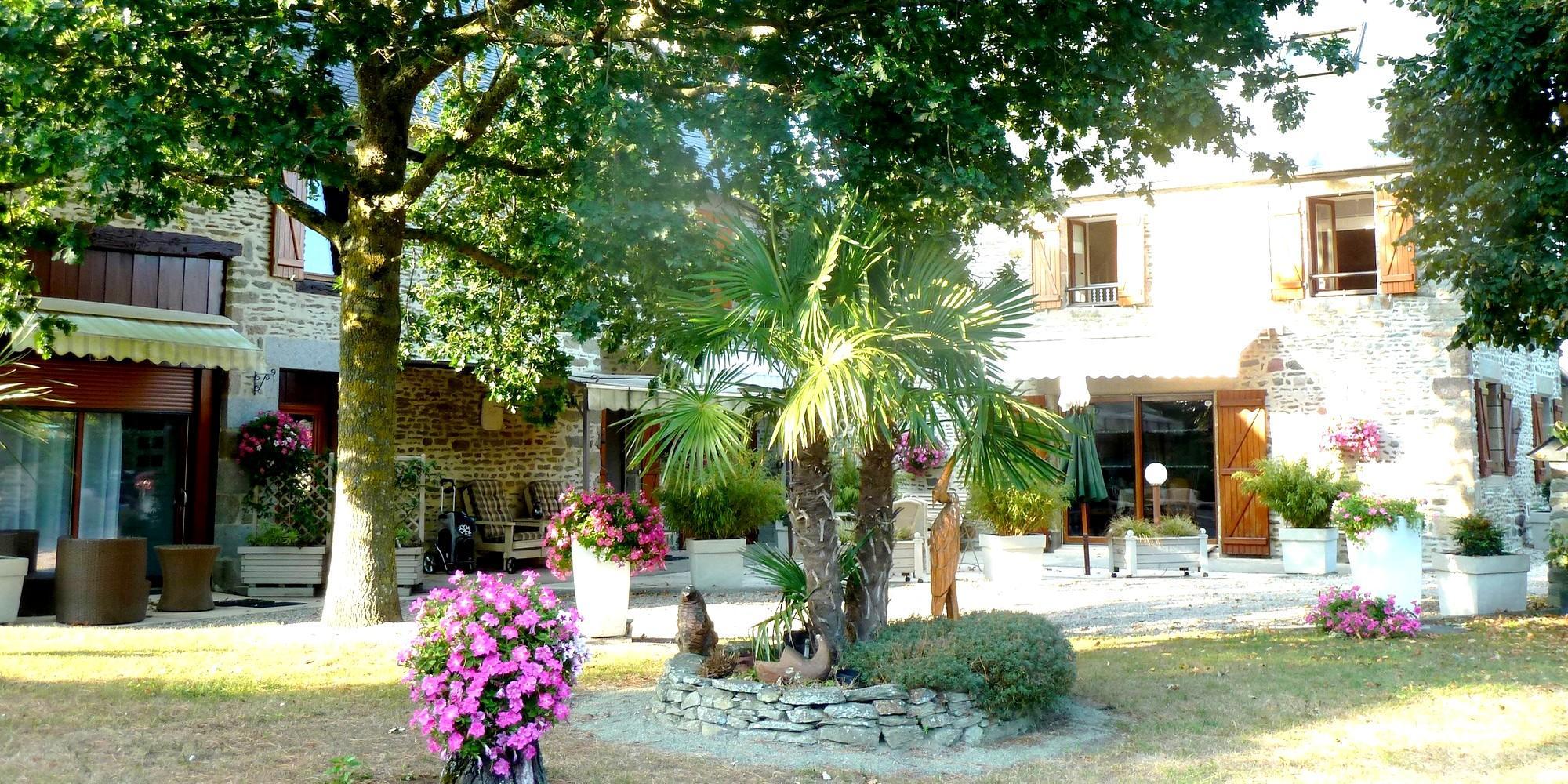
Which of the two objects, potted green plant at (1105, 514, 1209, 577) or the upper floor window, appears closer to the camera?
potted green plant at (1105, 514, 1209, 577)

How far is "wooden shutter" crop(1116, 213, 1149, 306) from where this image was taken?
55.8 ft

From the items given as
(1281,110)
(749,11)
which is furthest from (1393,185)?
(749,11)

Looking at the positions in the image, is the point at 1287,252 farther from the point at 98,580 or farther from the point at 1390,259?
the point at 98,580

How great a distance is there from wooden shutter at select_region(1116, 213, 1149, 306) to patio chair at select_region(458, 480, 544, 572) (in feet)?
28.4

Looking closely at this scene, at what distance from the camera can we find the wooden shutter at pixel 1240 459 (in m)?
16.3

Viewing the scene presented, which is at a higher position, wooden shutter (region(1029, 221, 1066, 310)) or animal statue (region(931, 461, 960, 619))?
wooden shutter (region(1029, 221, 1066, 310))

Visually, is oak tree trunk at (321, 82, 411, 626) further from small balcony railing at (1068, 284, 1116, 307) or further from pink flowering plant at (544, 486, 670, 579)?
small balcony railing at (1068, 284, 1116, 307)

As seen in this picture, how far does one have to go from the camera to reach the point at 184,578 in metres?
10.8

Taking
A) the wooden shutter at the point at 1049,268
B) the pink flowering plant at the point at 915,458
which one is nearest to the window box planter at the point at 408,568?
the pink flowering plant at the point at 915,458

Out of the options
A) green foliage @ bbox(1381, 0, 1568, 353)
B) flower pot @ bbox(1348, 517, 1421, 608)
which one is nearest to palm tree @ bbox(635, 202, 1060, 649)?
green foliage @ bbox(1381, 0, 1568, 353)

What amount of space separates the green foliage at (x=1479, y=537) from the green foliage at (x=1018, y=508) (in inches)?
148

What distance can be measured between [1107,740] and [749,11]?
198 inches

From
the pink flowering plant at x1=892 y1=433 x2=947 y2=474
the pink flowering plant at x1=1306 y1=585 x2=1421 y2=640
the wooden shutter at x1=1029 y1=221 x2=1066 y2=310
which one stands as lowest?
the pink flowering plant at x1=1306 y1=585 x2=1421 y2=640

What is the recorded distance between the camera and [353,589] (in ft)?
30.4
